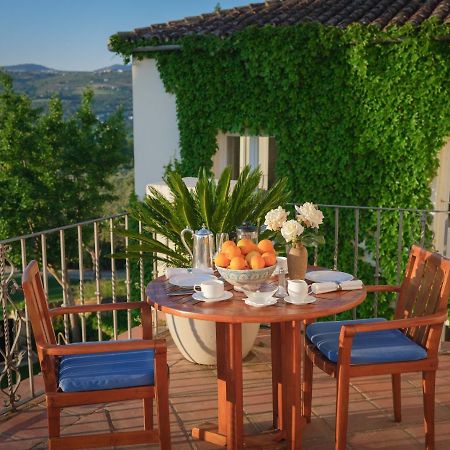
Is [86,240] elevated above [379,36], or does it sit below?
below

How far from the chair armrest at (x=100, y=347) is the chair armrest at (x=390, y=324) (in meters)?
0.77

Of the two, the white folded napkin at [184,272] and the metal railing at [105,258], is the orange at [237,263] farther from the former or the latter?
the metal railing at [105,258]

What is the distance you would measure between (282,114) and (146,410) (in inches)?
245

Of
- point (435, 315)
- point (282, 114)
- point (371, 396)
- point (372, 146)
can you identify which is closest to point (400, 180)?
point (372, 146)

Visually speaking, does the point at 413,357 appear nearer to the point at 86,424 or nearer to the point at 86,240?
the point at 86,424

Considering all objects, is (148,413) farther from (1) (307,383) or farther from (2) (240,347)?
(1) (307,383)

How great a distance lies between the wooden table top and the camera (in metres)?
2.25

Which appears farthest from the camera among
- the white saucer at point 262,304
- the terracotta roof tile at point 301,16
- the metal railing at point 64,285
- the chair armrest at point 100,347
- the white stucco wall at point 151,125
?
the white stucco wall at point 151,125

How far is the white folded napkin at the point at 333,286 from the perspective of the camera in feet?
8.32

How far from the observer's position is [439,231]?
25.8ft

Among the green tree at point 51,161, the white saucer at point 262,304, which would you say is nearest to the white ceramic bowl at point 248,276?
the white saucer at point 262,304

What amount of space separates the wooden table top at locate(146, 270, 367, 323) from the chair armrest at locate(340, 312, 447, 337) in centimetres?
9

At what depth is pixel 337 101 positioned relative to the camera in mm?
7992

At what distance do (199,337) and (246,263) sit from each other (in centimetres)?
131
